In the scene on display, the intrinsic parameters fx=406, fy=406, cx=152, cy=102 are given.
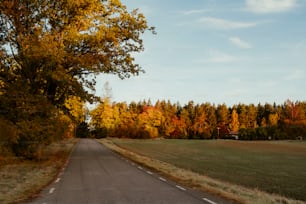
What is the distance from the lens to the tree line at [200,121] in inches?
5079

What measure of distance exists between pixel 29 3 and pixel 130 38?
7.26 meters

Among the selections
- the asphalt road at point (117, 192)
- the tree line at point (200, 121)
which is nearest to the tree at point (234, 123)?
the tree line at point (200, 121)

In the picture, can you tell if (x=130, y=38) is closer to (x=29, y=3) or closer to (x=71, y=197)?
(x=29, y=3)

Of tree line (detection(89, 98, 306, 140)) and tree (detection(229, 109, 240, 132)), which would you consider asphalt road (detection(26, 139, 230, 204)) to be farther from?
tree (detection(229, 109, 240, 132))

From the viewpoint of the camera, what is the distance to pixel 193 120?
162 meters

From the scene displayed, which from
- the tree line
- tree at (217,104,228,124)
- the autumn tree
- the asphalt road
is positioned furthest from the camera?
tree at (217,104,228,124)

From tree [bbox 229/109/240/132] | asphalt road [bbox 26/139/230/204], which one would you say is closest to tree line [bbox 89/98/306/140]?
tree [bbox 229/109/240/132]

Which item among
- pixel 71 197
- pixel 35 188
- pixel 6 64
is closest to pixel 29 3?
pixel 6 64

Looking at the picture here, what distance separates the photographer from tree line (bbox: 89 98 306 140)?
129000 mm

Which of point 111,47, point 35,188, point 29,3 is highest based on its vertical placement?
point 29,3

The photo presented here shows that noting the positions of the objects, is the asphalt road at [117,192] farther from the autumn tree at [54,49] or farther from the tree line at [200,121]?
the tree line at [200,121]

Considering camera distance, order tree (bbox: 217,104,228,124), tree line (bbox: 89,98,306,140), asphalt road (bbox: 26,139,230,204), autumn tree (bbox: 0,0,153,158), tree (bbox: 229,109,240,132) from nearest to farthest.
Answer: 1. asphalt road (bbox: 26,139,230,204)
2. autumn tree (bbox: 0,0,153,158)
3. tree line (bbox: 89,98,306,140)
4. tree (bbox: 229,109,240,132)
5. tree (bbox: 217,104,228,124)

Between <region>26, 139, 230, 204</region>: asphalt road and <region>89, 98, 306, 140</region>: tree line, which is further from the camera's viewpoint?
<region>89, 98, 306, 140</region>: tree line

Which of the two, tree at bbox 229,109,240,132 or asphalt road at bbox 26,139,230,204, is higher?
tree at bbox 229,109,240,132
